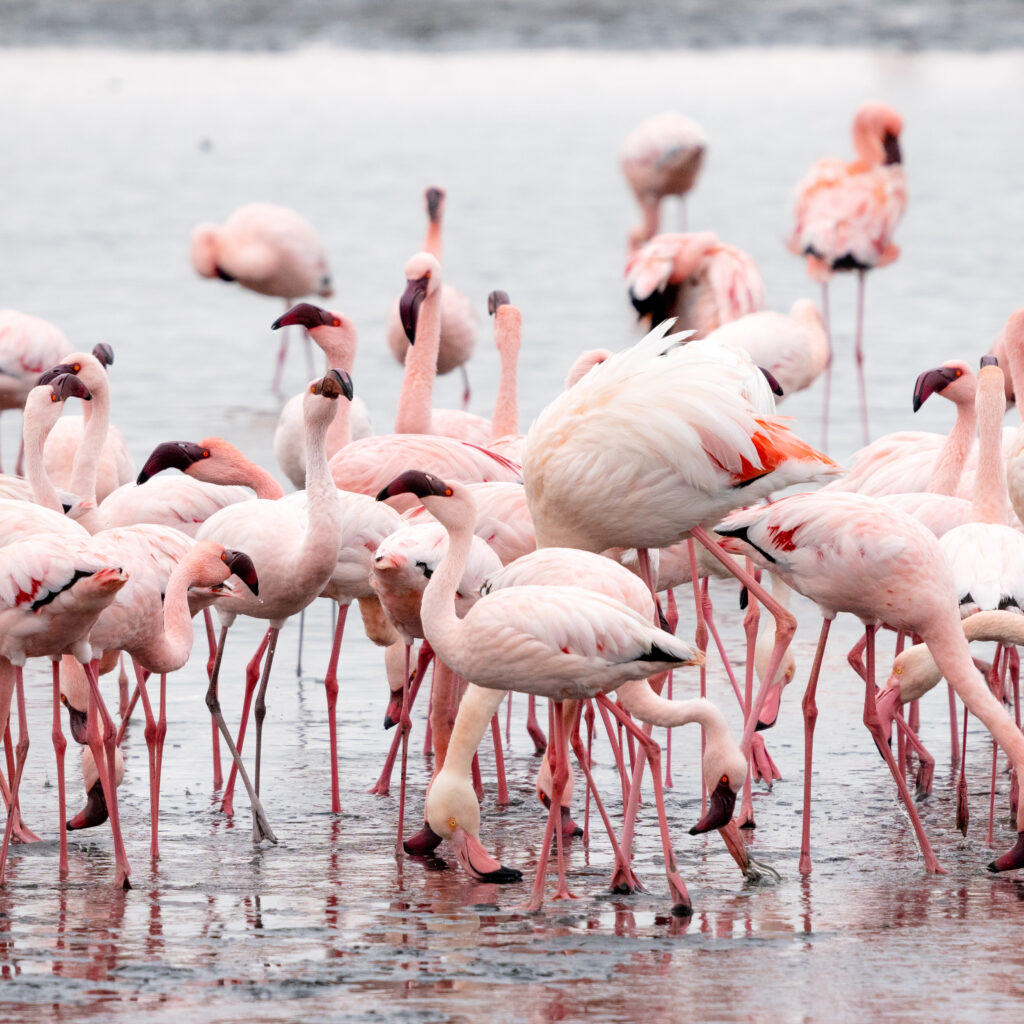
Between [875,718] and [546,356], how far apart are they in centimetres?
714

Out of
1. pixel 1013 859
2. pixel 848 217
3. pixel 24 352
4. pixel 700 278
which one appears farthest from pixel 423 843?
pixel 848 217

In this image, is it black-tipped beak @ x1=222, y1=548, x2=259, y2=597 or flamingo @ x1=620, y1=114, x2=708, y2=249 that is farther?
flamingo @ x1=620, y1=114, x2=708, y2=249

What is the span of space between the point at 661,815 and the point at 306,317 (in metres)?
2.52

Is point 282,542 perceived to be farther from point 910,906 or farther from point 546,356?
point 546,356

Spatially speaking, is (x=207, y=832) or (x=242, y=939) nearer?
(x=242, y=939)

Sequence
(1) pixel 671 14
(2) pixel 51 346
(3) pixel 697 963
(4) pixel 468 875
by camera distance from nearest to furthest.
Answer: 1. (3) pixel 697 963
2. (4) pixel 468 875
3. (2) pixel 51 346
4. (1) pixel 671 14

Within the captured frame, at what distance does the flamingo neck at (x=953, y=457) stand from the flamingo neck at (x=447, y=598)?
83.7 inches

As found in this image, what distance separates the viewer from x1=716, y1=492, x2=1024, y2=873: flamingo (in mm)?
5121

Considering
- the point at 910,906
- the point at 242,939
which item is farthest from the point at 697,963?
the point at 242,939

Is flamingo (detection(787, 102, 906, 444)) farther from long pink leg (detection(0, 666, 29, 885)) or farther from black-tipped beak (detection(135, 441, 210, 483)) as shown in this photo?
long pink leg (detection(0, 666, 29, 885))

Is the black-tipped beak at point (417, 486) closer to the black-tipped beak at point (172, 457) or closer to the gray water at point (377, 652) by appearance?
the gray water at point (377, 652)

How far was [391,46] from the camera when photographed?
114ft

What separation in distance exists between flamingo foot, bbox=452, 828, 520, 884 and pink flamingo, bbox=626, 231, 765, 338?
511 cm

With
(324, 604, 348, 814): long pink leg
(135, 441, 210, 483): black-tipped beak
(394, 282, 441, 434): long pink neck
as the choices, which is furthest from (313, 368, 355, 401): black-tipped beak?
(394, 282, 441, 434): long pink neck
